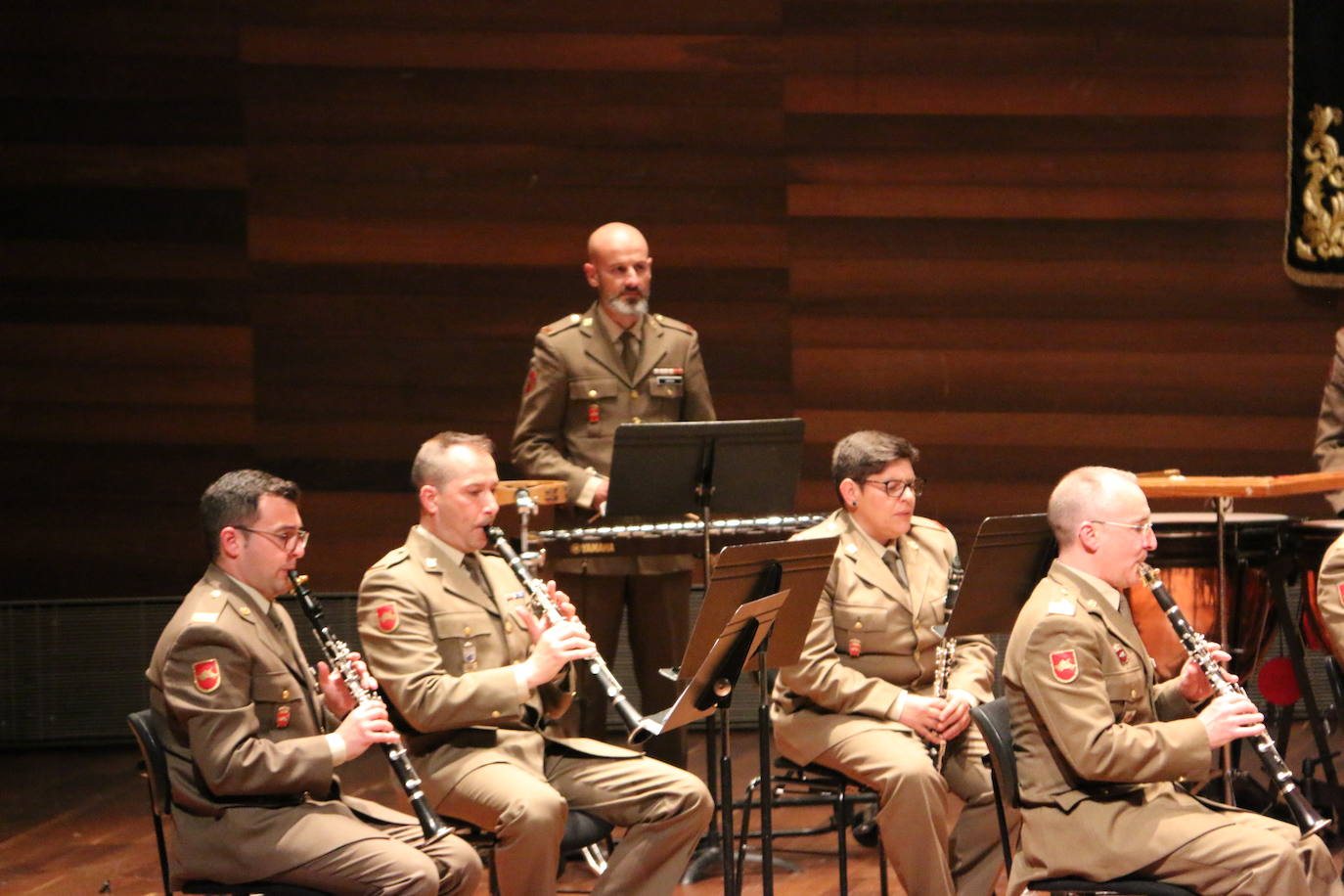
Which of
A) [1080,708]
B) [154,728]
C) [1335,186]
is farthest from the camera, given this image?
[1335,186]

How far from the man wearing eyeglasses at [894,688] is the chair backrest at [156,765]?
155 cm

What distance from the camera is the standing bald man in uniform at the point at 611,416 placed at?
17.2 feet

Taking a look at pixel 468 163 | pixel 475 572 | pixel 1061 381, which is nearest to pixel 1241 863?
pixel 475 572

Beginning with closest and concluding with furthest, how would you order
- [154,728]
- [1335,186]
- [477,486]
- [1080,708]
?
[1080,708], [154,728], [477,486], [1335,186]

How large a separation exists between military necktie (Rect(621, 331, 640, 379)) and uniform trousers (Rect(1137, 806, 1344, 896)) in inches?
97.2

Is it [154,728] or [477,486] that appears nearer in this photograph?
[154,728]

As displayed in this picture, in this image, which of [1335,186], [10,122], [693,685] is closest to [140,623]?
[10,122]

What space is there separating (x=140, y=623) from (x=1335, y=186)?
505cm

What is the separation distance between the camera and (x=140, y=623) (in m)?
6.89

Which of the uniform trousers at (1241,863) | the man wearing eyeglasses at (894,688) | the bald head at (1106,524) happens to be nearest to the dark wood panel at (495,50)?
the man wearing eyeglasses at (894,688)

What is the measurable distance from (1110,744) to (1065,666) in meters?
0.18

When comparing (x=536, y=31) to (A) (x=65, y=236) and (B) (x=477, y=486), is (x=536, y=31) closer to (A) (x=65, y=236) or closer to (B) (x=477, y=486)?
(A) (x=65, y=236)

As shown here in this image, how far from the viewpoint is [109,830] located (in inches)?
221

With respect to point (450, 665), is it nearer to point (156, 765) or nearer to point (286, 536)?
point (286, 536)
